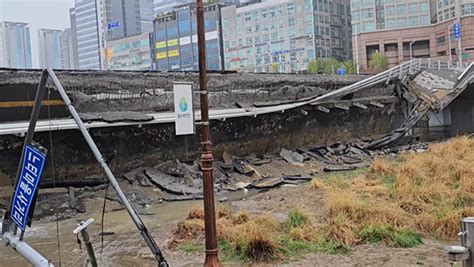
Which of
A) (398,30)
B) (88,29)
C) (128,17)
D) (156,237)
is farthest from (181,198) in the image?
(128,17)

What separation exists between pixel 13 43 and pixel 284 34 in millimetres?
71096

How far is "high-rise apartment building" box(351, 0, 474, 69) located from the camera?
94938 millimetres

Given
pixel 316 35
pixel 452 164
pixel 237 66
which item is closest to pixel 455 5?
pixel 316 35

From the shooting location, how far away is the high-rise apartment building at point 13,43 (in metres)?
37.5

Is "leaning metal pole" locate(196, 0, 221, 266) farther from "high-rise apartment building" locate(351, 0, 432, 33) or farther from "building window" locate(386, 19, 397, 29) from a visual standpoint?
"building window" locate(386, 19, 397, 29)

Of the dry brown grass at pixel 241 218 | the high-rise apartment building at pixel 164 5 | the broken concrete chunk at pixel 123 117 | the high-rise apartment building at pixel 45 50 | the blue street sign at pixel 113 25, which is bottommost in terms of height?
the dry brown grass at pixel 241 218

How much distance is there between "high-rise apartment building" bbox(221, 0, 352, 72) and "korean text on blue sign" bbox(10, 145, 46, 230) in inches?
3810

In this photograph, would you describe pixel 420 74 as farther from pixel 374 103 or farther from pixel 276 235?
pixel 276 235

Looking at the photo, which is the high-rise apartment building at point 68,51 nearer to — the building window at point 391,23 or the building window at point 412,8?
the building window at point 391,23

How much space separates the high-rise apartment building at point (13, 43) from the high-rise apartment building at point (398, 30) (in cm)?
6445

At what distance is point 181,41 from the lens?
111750mm

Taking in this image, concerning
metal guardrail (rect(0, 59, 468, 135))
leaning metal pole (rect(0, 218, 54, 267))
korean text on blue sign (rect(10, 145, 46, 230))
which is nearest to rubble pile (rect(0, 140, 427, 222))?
metal guardrail (rect(0, 59, 468, 135))

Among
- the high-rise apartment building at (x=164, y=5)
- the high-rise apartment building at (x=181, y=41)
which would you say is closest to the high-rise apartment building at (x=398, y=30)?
the high-rise apartment building at (x=181, y=41)

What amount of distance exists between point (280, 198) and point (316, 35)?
90638 millimetres
